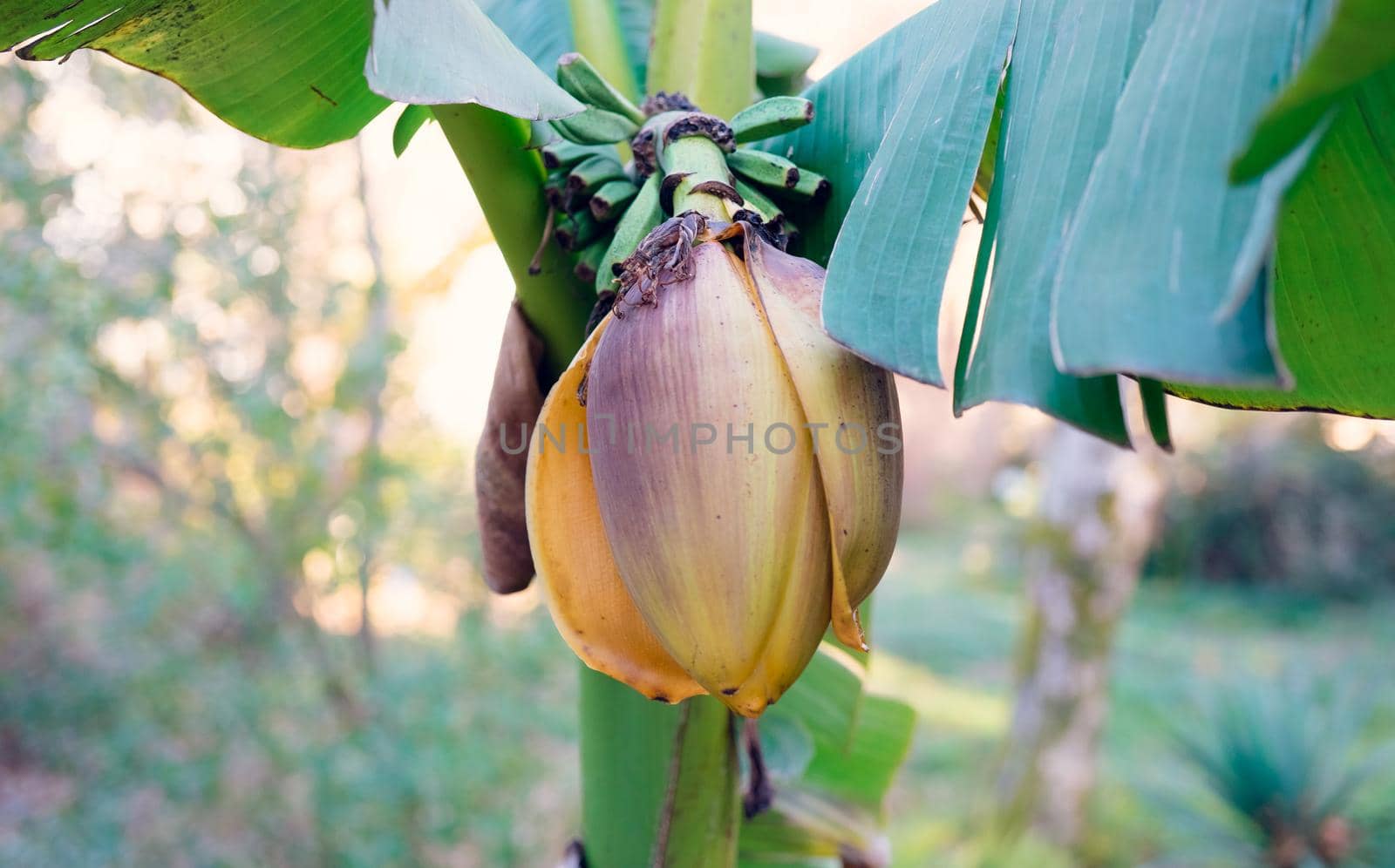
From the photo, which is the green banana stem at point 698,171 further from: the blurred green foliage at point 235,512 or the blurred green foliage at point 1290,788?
the blurred green foliage at point 1290,788

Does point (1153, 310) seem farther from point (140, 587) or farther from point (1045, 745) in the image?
point (1045, 745)

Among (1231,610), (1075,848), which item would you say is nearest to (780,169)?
(1075,848)

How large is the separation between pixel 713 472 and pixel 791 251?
23 centimetres

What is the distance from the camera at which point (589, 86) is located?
1.94 feet

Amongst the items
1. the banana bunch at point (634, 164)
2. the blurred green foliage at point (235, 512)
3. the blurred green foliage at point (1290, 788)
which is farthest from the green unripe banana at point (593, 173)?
the blurred green foliage at point (1290, 788)

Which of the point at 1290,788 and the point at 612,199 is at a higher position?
the point at 612,199

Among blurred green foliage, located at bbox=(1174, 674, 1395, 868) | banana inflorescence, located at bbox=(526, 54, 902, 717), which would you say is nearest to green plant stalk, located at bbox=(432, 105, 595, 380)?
banana inflorescence, located at bbox=(526, 54, 902, 717)

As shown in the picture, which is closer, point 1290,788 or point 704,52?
point 704,52

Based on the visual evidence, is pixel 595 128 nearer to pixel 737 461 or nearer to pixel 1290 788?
pixel 737 461

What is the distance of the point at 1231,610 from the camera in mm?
6312

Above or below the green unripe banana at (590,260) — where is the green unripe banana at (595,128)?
above

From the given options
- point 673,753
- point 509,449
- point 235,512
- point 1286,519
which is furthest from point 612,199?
point 1286,519

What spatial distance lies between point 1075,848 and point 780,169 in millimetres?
2999

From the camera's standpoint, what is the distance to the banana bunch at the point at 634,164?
21.3 inches
